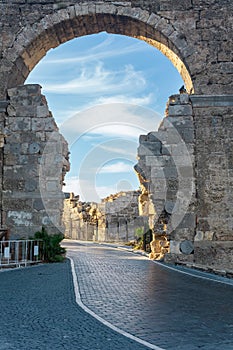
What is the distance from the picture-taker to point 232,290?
6.91 metres

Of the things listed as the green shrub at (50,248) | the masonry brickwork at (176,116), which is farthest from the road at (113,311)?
the masonry brickwork at (176,116)

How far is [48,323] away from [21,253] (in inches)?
239

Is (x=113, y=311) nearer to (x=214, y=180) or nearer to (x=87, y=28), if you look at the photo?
(x=214, y=180)

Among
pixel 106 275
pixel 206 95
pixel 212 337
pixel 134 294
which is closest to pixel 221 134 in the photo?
pixel 206 95

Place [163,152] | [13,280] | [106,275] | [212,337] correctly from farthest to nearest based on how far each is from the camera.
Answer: [163,152] → [106,275] → [13,280] → [212,337]

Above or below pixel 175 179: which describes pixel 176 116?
above

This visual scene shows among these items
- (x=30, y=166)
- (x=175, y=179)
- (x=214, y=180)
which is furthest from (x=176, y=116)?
(x=30, y=166)

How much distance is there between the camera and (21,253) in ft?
33.4

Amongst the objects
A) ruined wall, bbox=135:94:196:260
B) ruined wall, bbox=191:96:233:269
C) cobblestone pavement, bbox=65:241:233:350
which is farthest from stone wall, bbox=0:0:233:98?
cobblestone pavement, bbox=65:241:233:350

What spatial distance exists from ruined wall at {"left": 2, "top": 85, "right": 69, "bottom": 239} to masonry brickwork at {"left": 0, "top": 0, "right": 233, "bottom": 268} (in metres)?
0.03

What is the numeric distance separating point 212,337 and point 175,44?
30.4 feet

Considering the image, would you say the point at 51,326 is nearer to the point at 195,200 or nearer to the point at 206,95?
the point at 195,200

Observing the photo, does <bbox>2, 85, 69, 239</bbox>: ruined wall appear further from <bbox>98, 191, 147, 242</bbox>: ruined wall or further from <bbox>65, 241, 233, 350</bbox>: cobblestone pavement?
<bbox>98, 191, 147, 242</bbox>: ruined wall

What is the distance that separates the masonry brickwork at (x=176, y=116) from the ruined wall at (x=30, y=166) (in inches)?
1.2
